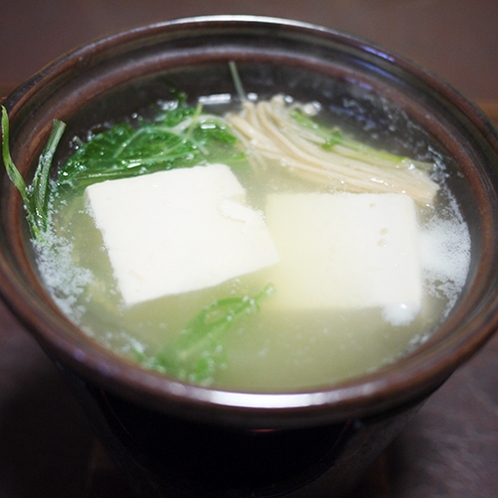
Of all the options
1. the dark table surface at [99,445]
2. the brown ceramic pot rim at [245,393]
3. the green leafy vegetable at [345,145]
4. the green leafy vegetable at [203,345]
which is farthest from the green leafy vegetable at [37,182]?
the green leafy vegetable at [345,145]

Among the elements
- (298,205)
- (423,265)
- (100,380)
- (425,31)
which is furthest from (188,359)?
(425,31)

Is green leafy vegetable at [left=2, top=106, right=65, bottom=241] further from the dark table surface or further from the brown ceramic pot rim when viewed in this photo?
the dark table surface

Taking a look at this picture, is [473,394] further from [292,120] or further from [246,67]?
[246,67]

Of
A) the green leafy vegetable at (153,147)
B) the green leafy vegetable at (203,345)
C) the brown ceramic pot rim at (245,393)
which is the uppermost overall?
the green leafy vegetable at (153,147)

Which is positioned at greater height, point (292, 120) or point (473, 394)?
point (292, 120)

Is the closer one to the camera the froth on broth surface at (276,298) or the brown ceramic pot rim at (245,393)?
the brown ceramic pot rim at (245,393)

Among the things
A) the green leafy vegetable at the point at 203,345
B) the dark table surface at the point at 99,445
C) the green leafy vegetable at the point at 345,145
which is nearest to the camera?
the green leafy vegetable at the point at 203,345

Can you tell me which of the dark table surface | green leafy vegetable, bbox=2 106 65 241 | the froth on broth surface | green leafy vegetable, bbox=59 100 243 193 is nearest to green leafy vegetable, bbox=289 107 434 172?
the froth on broth surface

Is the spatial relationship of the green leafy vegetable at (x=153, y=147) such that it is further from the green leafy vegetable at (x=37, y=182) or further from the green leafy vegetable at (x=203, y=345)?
the green leafy vegetable at (x=203, y=345)
